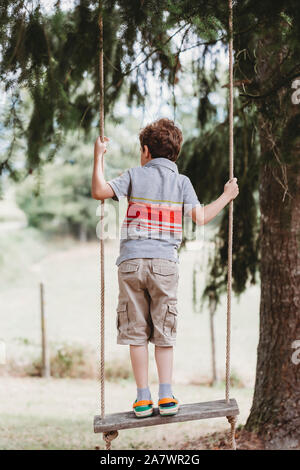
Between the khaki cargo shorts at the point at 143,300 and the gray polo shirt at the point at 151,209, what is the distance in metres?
0.05

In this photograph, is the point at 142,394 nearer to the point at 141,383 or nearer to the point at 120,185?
the point at 141,383

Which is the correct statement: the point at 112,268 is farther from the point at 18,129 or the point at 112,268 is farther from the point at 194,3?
the point at 194,3

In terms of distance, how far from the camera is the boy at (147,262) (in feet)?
6.81

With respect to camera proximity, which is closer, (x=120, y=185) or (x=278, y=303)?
(x=120, y=185)

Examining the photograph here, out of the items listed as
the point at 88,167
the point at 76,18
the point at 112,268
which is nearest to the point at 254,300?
the point at 112,268

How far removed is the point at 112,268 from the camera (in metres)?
15.7

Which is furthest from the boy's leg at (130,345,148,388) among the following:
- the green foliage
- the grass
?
the grass

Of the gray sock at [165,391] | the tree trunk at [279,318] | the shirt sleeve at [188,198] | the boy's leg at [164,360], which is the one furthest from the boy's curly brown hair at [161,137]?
the tree trunk at [279,318]

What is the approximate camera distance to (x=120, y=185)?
6.91ft

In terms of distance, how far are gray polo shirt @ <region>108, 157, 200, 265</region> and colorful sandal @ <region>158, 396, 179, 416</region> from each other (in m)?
0.57

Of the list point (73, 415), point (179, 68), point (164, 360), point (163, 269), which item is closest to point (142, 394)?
point (164, 360)

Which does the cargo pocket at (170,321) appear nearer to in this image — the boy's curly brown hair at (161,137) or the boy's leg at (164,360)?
the boy's leg at (164,360)

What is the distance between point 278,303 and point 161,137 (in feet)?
5.66

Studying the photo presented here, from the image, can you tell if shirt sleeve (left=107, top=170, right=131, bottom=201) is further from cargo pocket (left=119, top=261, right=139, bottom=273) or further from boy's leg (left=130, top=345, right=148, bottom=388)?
boy's leg (left=130, top=345, right=148, bottom=388)
